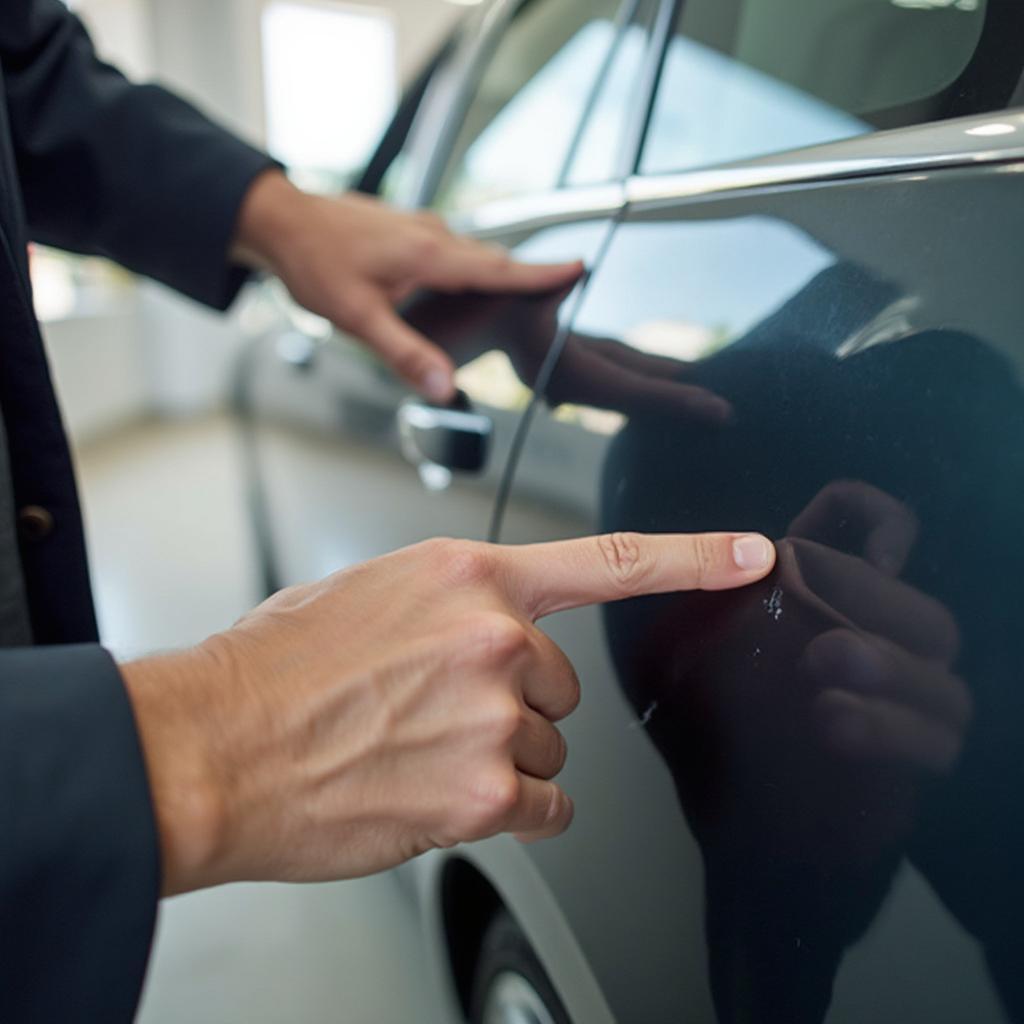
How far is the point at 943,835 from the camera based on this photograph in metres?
0.50

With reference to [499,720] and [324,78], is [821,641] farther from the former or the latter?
[324,78]

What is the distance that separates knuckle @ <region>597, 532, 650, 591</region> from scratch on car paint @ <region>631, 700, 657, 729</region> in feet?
0.34

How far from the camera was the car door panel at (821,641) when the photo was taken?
498mm

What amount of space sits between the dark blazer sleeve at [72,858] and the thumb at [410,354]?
0.71m

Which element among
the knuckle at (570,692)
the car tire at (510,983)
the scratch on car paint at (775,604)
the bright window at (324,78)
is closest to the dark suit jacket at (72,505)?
the knuckle at (570,692)

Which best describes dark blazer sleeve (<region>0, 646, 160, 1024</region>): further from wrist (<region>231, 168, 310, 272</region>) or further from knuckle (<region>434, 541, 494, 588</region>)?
wrist (<region>231, 168, 310, 272</region>)

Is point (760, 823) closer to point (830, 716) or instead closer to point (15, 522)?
point (830, 716)

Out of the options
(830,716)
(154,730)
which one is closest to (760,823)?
(830,716)

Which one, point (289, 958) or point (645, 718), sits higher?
point (645, 718)

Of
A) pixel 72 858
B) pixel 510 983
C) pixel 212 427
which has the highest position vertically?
pixel 72 858

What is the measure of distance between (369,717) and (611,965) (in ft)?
1.01

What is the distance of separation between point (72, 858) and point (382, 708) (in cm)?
18

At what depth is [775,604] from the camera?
0.62 m

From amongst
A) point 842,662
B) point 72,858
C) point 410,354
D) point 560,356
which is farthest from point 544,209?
point 72,858
